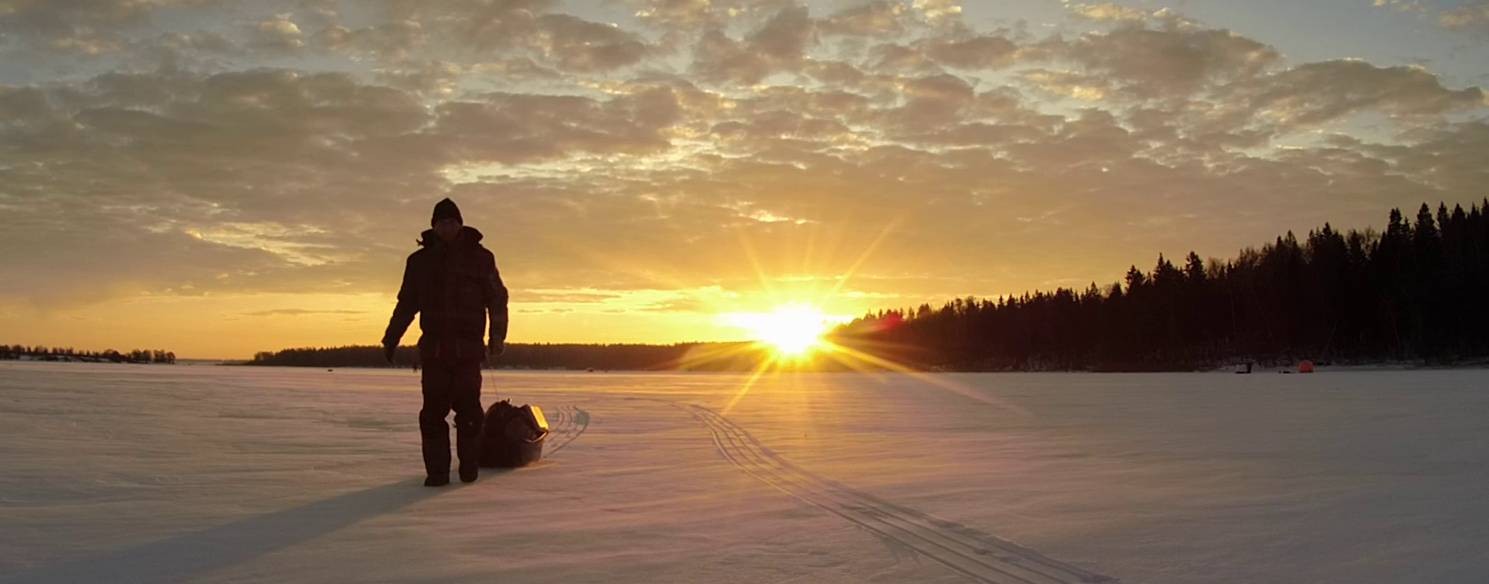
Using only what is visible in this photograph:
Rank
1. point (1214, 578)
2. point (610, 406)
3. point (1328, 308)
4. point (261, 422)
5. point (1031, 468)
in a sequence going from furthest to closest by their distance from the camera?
point (1328, 308) → point (610, 406) → point (261, 422) → point (1031, 468) → point (1214, 578)

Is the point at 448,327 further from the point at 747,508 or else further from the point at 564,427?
the point at 564,427

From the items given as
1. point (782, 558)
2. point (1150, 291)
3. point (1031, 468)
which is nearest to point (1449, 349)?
point (1150, 291)

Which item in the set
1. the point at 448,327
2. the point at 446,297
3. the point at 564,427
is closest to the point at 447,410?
the point at 448,327

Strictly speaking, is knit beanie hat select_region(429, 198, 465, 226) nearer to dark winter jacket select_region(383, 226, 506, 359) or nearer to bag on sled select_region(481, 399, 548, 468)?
dark winter jacket select_region(383, 226, 506, 359)

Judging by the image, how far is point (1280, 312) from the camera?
270 feet

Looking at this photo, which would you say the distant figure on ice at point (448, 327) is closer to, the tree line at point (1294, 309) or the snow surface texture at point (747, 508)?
the snow surface texture at point (747, 508)

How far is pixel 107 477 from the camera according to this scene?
6461 millimetres

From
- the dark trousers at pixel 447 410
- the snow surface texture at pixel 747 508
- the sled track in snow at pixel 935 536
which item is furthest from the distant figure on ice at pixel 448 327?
the sled track in snow at pixel 935 536

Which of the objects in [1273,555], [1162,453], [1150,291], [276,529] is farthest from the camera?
[1150,291]

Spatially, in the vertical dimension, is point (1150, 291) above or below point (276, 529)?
above

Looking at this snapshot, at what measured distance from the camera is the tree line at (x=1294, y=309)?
2790 inches

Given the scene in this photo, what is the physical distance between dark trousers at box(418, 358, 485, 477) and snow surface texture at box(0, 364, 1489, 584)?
11.6 inches

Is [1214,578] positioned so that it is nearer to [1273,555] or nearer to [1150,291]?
[1273,555]

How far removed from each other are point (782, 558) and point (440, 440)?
351 cm
